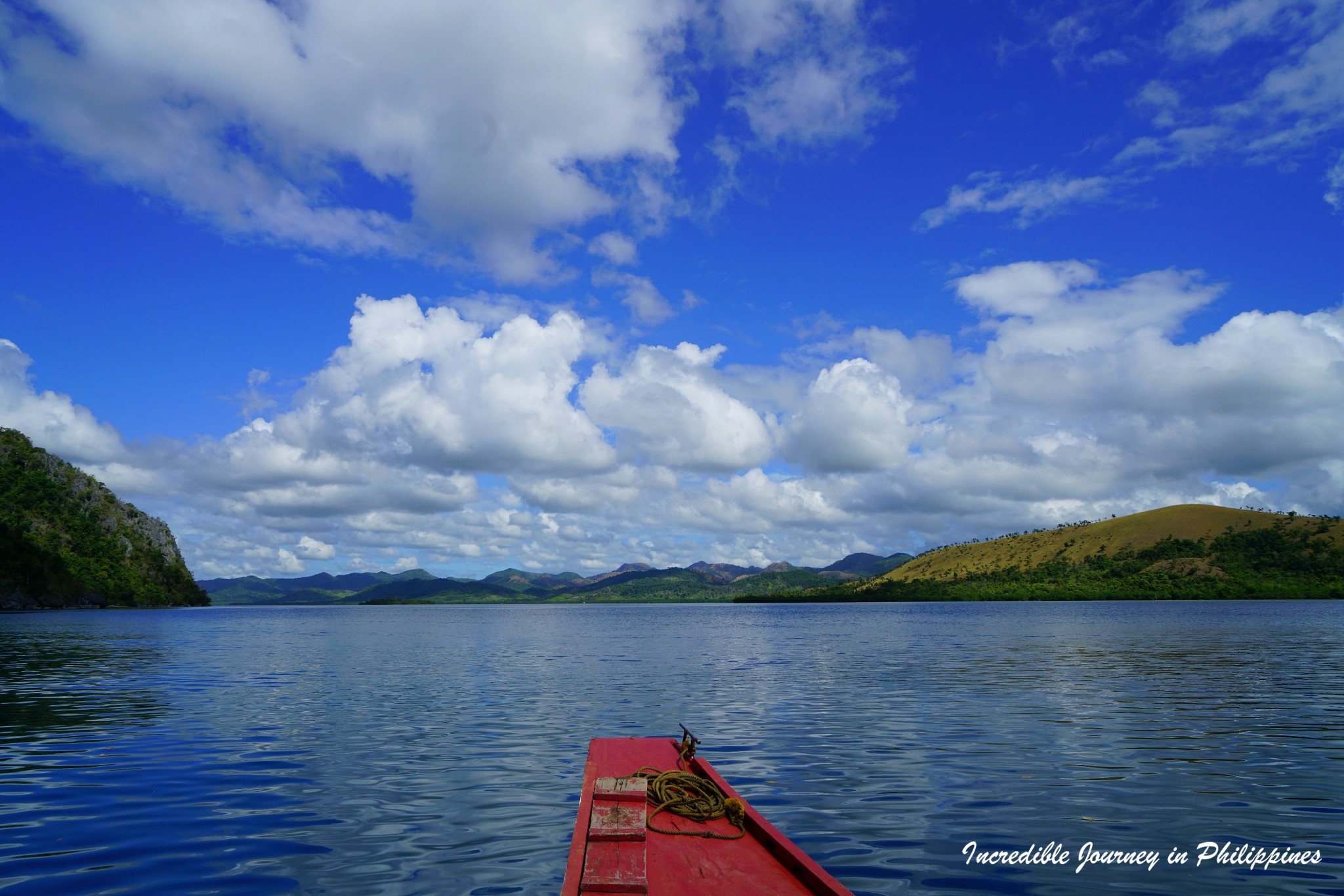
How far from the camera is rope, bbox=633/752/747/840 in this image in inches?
580

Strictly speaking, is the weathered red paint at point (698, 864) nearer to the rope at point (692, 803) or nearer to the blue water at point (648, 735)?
the rope at point (692, 803)

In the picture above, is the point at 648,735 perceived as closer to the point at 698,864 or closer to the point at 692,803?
the point at 692,803

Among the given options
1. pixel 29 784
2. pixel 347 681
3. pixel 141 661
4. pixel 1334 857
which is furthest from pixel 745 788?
pixel 141 661

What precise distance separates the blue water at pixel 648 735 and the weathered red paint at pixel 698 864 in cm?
211

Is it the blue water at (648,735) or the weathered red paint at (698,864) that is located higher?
the weathered red paint at (698,864)

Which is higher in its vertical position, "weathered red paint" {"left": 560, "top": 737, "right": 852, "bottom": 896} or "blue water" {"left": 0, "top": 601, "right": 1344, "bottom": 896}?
"weathered red paint" {"left": 560, "top": 737, "right": 852, "bottom": 896}

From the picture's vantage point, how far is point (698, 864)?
1313 centimetres

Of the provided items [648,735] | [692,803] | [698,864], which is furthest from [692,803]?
[648,735]

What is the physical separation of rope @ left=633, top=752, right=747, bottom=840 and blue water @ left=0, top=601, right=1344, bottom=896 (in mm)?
2337

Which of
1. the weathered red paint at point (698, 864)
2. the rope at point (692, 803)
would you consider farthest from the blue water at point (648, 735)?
the rope at point (692, 803)

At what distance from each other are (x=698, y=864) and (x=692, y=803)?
2.78 metres

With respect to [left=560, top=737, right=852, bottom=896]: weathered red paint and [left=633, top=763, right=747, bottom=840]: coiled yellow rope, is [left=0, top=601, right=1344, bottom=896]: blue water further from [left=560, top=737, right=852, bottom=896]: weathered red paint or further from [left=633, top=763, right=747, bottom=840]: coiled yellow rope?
[left=633, top=763, right=747, bottom=840]: coiled yellow rope

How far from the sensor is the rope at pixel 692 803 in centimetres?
1473

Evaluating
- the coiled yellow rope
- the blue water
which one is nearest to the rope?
the coiled yellow rope
